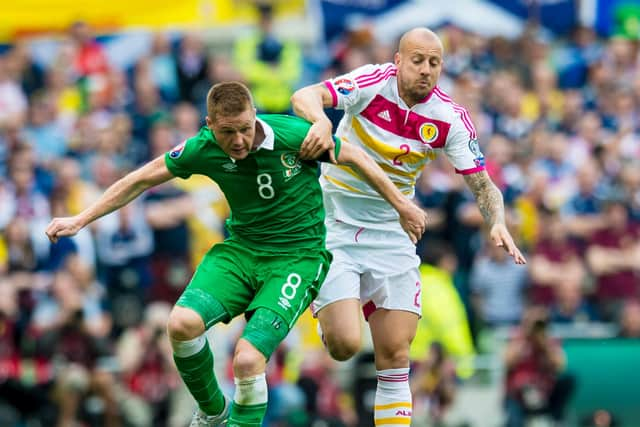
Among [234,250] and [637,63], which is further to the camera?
[637,63]

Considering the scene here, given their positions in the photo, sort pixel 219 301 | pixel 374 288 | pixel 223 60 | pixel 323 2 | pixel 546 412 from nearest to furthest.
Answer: pixel 219 301
pixel 374 288
pixel 546 412
pixel 223 60
pixel 323 2

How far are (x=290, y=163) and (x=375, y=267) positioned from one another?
1305 millimetres

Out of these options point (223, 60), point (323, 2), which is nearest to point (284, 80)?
point (223, 60)

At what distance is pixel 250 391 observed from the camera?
8297mm

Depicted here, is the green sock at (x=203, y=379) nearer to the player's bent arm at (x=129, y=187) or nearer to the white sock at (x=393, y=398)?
the player's bent arm at (x=129, y=187)

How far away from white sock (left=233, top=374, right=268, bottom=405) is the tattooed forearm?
6.33 ft

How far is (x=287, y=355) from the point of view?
1395cm

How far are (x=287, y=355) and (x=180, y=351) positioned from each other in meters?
5.38

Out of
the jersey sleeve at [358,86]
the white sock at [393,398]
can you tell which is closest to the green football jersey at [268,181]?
the jersey sleeve at [358,86]

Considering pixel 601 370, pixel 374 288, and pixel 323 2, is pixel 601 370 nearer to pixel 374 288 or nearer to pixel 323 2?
pixel 374 288

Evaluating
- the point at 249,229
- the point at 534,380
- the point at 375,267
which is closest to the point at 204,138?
the point at 249,229

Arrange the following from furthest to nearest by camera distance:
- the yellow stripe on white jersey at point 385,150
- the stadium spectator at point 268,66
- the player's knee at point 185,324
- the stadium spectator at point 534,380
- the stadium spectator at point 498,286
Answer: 1. the stadium spectator at point 268,66
2. the stadium spectator at point 498,286
3. the stadium spectator at point 534,380
4. the yellow stripe on white jersey at point 385,150
5. the player's knee at point 185,324

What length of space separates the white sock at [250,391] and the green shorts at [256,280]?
0.46 metres

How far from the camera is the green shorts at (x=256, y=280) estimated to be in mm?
8586
